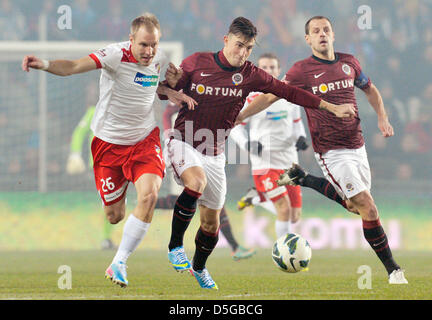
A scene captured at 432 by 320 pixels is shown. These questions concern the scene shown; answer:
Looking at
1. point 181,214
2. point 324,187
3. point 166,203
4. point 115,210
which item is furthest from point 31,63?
point 166,203

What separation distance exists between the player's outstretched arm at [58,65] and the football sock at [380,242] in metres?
2.85

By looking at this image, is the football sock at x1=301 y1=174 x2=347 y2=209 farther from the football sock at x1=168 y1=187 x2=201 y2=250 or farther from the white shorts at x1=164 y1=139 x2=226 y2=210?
the football sock at x1=168 y1=187 x2=201 y2=250

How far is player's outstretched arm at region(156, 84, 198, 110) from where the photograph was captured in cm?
639

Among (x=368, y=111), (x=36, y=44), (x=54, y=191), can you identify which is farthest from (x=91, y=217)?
(x=368, y=111)

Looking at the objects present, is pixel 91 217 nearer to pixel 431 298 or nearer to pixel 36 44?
pixel 36 44

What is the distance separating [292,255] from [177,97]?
1846 mm

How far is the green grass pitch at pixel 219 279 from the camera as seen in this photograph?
599 centimetres

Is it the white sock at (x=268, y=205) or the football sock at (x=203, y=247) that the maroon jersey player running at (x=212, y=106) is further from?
the white sock at (x=268, y=205)

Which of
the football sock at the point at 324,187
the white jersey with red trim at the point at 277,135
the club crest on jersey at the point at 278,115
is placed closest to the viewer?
the football sock at the point at 324,187

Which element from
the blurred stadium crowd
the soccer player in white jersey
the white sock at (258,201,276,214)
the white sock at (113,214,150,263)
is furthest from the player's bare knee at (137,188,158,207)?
the blurred stadium crowd

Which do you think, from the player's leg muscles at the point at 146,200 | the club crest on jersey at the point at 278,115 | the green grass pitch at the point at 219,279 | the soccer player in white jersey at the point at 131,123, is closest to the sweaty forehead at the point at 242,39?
the soccer player in white jersey at the point at 131,123

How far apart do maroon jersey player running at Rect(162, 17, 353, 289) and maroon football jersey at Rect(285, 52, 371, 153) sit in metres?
0.56

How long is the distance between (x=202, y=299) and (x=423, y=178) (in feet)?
29.8

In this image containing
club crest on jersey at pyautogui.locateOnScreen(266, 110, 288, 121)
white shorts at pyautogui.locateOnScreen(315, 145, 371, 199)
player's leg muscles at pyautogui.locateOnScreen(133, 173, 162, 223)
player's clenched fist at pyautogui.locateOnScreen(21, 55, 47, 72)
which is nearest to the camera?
player's clenched fist at pyautogui.locateOnScreen(21, 55, 47, 72)
